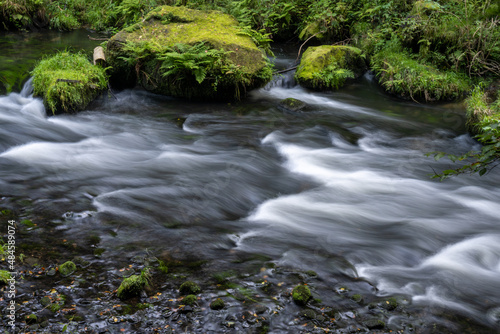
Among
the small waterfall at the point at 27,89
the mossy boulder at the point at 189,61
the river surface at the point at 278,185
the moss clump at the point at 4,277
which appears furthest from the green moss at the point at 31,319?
the small waterfall at the point at 27,89

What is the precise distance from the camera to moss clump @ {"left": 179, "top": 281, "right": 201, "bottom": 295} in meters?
3.48

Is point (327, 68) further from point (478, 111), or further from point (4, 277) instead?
point (4, 277)

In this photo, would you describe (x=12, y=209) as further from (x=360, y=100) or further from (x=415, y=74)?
(x=415, y=74)

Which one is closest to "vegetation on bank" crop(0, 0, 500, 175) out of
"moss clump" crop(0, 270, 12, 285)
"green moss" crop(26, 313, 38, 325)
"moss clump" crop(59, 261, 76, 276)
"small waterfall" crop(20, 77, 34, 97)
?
"small waterfall" crop(20, 77, 34, 97)

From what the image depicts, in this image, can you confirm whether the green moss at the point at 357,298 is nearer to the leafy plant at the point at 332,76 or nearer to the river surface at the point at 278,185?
the river surface at the point at 278,185

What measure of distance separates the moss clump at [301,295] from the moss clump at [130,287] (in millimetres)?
1239

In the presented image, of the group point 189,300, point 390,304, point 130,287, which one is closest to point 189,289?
point 189,300

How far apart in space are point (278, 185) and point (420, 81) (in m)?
Result: 5.28

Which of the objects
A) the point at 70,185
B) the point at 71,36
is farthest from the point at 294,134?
the point at 71,36

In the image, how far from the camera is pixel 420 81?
31.2ft

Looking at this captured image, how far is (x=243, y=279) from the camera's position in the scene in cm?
377

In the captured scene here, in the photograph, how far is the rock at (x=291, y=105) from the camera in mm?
8992

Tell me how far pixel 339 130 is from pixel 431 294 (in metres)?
4.82

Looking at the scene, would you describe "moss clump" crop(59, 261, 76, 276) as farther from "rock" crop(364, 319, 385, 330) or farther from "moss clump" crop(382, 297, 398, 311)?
"moss clump" crop(382, 297, 398, 311)
